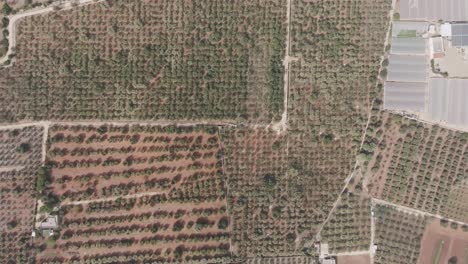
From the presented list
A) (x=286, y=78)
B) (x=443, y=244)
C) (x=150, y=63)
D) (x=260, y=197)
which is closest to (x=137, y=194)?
(x=260, y=197)

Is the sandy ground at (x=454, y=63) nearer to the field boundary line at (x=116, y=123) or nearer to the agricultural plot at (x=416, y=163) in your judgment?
the agricultural plot at (x=416, y=163)

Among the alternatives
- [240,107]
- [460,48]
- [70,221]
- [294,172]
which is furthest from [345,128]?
[70,221]

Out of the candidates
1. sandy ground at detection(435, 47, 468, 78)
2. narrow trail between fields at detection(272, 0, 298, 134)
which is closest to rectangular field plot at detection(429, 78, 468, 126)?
sandy ground at detection(435, 47, 468, 78)

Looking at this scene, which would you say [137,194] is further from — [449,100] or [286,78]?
[449,100]

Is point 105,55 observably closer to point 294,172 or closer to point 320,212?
point 294,172

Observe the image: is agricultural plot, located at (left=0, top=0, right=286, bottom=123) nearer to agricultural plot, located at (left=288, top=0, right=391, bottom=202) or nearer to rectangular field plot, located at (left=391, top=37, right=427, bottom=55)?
agricultural plot, located at (left=288, top=0, right=391, bottom=202)

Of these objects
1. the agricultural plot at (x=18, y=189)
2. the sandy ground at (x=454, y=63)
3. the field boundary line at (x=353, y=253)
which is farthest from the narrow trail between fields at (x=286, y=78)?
the agricultural plot at (x=18, y=189)
